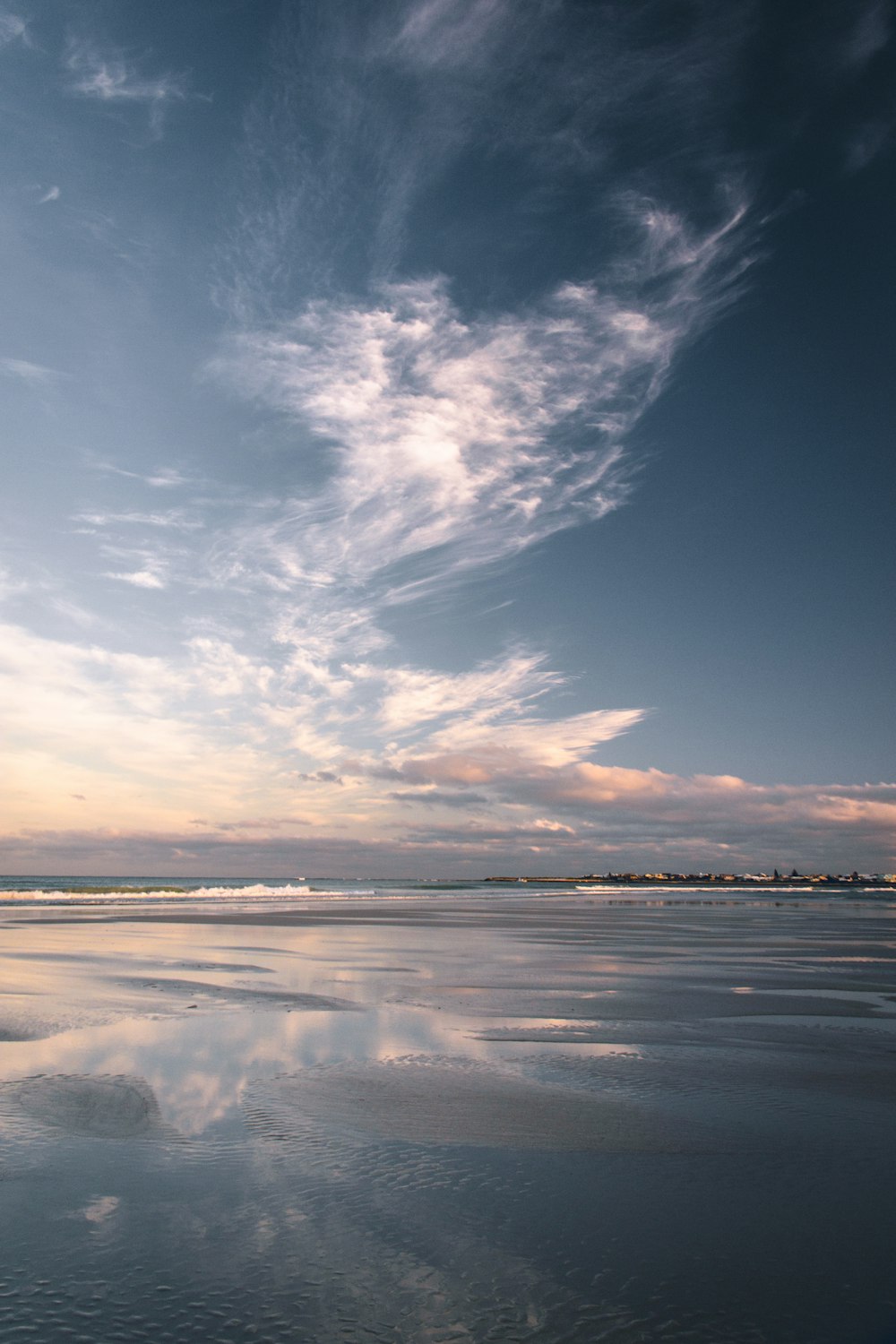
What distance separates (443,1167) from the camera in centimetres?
706

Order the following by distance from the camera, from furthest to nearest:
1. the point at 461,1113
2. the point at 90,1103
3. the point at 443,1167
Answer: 1. the point at 90,1103
2. the point at 461,1113
3. the point at 443,1167

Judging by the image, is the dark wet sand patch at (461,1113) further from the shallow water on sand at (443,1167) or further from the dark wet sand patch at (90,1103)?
the dark wet sand patch at (90,1103)

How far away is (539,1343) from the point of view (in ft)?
14.5

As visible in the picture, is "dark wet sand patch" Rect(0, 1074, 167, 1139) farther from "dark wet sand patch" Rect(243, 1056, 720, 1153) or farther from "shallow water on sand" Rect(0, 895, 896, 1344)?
"dark wet sand patch" Rect(243, 1056, 720, 1153)

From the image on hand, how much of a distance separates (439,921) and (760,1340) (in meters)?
38.6

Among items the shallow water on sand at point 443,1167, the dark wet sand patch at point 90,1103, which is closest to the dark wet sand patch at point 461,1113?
the shallow water on sand at point 443,1167

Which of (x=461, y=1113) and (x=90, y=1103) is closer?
(x=461, y=1113)

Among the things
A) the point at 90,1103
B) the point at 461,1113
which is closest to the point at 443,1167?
the point at 461,1113

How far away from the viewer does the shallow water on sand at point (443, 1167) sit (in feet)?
15.7

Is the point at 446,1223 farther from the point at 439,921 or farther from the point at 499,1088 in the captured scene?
the point at 439,921

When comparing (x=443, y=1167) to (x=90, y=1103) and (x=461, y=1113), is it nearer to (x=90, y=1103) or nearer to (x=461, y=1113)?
(x=461, y=1113)

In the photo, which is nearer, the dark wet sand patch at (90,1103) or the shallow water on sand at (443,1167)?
the shallow water on sand at (443,1167)

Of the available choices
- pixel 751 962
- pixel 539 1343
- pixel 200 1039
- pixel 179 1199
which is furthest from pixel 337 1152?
pixel 751 962

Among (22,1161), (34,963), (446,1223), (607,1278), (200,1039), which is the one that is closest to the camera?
(607,1278)
